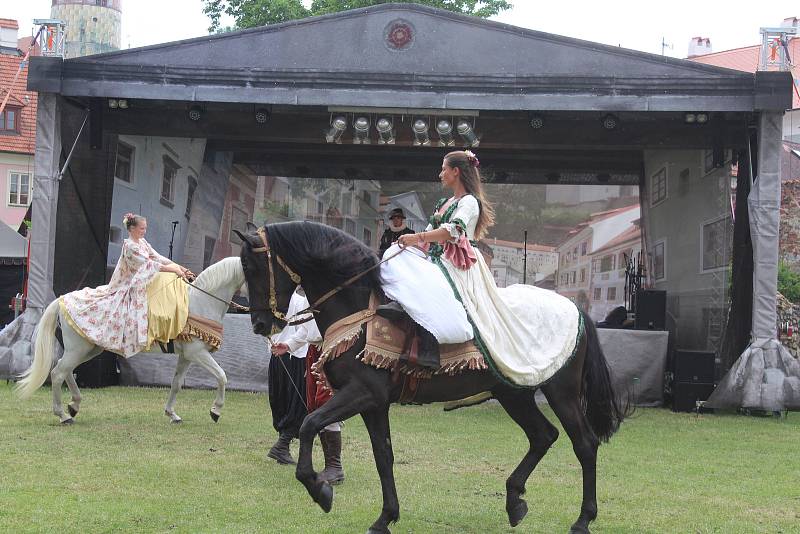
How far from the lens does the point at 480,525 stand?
5367 mm

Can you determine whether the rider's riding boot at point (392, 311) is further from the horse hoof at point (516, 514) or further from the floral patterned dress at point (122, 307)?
the floral patterned dress at point (122, 307)

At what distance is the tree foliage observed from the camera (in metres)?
32.7

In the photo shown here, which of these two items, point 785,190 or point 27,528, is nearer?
point 27,528

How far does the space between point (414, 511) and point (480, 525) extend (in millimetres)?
480

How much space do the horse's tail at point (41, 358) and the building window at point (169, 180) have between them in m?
4.15

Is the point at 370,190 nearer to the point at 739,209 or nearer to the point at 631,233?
the point at 631,233

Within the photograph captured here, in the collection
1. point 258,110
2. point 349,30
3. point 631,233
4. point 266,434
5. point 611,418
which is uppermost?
point 349,30

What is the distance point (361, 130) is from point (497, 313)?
22.1 feet

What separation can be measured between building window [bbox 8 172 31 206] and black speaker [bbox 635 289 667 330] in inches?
1174

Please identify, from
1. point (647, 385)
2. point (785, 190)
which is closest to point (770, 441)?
point (647, 385)

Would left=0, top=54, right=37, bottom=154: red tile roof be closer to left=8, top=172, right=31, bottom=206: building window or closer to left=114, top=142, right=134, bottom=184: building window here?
left=8, top=172, right=31, bottom=206: building window

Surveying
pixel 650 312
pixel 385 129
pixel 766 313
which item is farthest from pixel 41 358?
pixel 766 313

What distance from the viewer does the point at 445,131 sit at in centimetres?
1155

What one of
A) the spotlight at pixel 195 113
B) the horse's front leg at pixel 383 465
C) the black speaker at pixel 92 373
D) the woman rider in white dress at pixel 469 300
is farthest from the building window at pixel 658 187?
the horse's front leg at pixel 383 465
